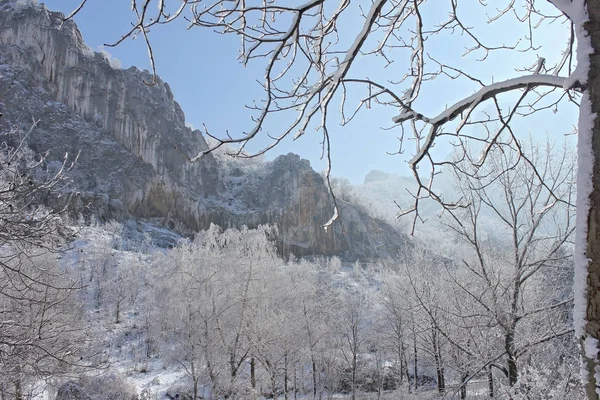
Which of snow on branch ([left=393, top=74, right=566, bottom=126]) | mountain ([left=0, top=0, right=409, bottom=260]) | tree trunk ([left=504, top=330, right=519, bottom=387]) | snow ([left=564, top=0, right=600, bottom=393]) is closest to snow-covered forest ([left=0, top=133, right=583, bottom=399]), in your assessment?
tree trunk ([left=504, top=330, right=519, bottom=387])

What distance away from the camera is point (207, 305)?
1519 cm

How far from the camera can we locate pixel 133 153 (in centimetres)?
7131

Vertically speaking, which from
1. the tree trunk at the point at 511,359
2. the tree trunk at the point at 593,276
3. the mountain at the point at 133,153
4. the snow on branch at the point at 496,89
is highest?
the mountain at the point at 133,153

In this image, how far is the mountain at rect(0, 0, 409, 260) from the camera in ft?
204

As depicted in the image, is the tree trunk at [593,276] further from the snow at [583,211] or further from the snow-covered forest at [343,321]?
the snow-covered forest at [343,321]

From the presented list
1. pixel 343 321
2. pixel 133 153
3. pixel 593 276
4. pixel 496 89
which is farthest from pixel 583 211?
pixel 133 153

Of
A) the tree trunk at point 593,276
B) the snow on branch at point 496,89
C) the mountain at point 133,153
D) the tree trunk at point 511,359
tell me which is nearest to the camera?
the tree trunk at point 593,276

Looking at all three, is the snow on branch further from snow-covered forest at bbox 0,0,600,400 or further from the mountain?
the mountain

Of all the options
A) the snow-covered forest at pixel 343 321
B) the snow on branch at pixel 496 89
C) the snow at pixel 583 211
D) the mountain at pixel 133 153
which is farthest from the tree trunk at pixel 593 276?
the mountain at pixel 133 153

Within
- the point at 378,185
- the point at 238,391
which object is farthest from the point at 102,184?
the point at 378,185

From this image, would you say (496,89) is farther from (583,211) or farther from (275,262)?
(275,262)

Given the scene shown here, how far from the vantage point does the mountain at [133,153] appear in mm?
62281

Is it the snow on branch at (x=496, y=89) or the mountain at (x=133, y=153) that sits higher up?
the mountain at (x=133, y=153)

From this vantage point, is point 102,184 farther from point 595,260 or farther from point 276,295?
point 595,260
